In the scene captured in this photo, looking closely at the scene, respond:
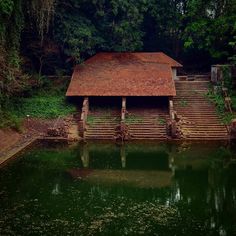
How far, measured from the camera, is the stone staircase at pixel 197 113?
2975 centimetres

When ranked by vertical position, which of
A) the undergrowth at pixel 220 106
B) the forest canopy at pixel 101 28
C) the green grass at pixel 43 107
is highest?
the forest canopy at pixel 101 28

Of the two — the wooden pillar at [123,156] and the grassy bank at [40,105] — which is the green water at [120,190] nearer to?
the wooden pillar at [123,156]

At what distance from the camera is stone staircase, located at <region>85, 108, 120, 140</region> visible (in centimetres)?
3006

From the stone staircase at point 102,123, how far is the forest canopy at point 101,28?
5.10m

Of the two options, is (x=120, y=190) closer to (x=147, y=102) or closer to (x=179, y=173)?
(x=179, y=173)

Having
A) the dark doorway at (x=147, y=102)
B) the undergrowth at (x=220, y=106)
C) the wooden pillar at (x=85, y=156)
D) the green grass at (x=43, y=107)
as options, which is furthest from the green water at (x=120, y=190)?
the dark doorway at (x=147, y=102)

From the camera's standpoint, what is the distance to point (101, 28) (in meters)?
37.5

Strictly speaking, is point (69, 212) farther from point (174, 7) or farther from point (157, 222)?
point (174, 7)

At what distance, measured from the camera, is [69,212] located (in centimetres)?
1742

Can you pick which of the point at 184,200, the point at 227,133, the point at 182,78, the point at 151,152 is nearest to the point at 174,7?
the point at 182,78

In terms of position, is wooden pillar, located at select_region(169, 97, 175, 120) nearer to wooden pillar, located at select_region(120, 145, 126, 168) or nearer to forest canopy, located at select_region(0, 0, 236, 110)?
wooden pillar, located at select_region(120, 145, 126, 168)

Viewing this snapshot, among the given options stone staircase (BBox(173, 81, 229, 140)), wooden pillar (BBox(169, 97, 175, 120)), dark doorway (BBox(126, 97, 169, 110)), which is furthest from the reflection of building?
dark doorway (BBox(126, 97, 169, 110))

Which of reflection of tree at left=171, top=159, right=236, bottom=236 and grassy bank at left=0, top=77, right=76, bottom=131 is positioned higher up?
reflection of tree at left=171, top=159, right=236, bottom=236

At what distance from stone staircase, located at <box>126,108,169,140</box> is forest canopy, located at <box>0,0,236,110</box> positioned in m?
6.61
